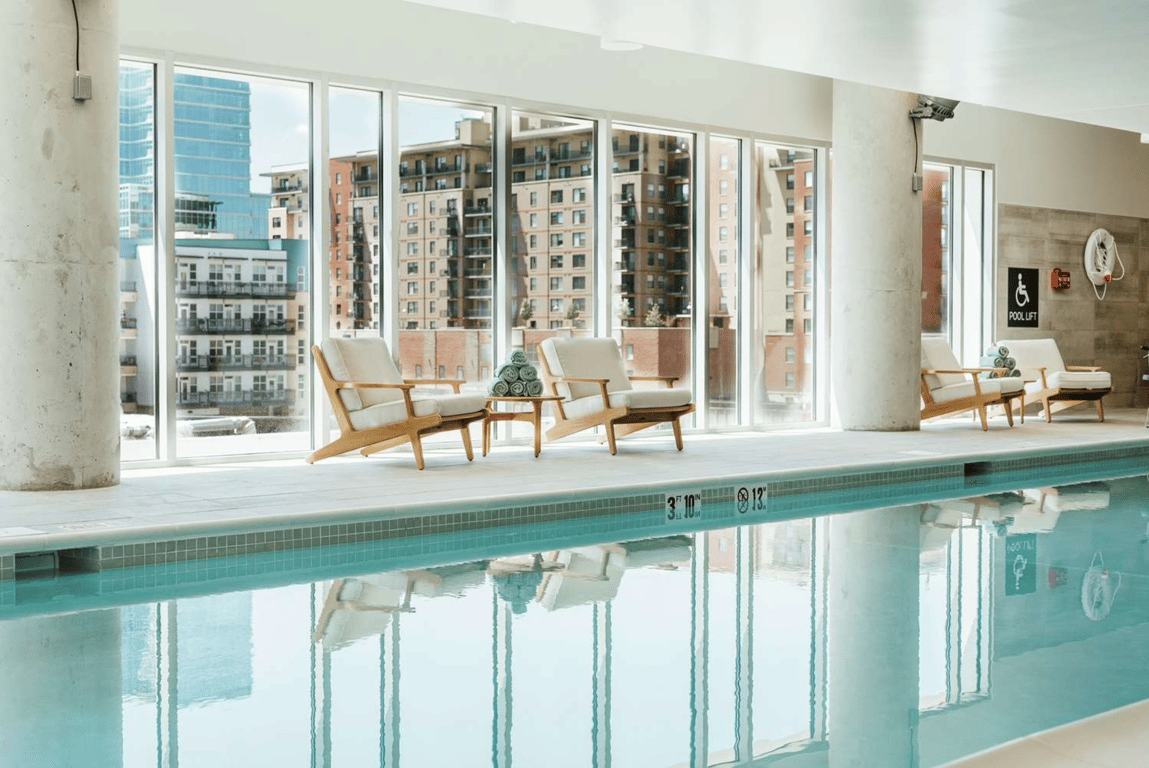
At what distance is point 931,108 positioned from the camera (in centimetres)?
1038

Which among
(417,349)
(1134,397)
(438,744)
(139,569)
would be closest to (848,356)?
(417,349)

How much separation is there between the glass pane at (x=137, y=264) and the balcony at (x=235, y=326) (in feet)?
0.74

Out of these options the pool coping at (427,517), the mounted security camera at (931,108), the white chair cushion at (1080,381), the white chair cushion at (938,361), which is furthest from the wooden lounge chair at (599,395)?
the white chair cushion at (1080,381)

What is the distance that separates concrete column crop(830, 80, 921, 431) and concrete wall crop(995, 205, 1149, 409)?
9.12 ft

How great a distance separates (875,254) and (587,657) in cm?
742

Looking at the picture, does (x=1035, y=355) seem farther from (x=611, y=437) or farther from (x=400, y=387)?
(x=400, y=387)

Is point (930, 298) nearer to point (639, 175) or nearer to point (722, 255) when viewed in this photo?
point (722, 255)

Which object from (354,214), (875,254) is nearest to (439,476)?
(354,214)

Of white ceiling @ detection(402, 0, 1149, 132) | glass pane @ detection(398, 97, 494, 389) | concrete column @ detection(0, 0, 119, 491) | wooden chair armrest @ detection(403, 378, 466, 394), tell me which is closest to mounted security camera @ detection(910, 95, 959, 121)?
glass pane @ detection(398, 97, 494, 389)

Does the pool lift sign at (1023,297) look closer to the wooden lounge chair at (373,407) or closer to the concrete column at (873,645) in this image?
the wooden lounge chair at (373,407)

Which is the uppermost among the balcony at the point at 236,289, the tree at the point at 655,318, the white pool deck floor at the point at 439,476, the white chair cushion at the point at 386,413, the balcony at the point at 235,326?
the balcony at the point at 236,289

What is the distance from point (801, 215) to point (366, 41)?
451 cm

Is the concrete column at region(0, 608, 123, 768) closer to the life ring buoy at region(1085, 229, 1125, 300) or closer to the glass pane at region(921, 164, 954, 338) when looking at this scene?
the glass pane at region(921, 164, 954, 338)

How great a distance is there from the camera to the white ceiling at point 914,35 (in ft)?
15.5
